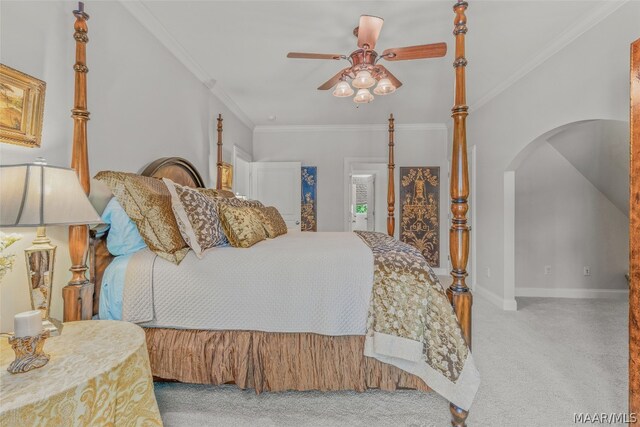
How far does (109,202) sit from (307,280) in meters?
1.24

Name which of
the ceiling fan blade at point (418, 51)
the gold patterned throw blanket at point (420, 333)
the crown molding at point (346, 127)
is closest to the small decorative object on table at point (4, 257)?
the gold patterned throw blanket at point (420, 333)

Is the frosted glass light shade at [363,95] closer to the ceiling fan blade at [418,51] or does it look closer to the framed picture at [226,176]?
the ceiling fan blade at [418,51]

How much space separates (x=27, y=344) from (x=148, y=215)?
2.65 feet

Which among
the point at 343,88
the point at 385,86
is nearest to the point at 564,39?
the point at 385,86

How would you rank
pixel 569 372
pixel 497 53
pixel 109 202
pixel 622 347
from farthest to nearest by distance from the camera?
pixel 497 53
pixel 622 347
pixel 569 372
pixel 109 202

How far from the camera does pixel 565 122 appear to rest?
8.17 ft

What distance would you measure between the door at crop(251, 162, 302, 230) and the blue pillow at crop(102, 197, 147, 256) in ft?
11.0

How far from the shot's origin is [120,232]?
65.0 inches

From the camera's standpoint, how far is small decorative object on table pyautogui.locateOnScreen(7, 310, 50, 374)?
923 mm

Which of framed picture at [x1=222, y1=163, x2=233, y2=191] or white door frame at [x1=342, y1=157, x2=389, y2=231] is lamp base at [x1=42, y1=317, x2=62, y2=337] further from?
white door frame at [x1=342, y1=157, x2=389, y2=231]

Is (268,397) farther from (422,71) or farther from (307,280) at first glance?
(422,71)

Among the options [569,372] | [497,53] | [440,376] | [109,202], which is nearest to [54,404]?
[109,202]

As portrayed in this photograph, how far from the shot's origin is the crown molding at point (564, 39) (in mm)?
2060

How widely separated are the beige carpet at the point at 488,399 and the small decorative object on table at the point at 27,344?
829 mm
